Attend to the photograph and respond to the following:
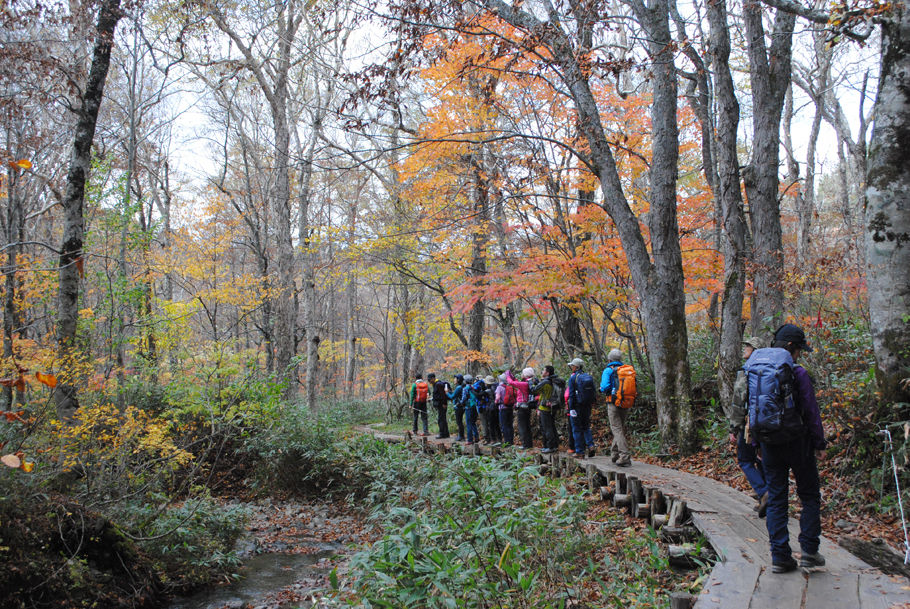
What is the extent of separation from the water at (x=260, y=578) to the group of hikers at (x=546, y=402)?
4.32m

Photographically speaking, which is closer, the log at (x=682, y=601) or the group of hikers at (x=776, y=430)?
the log at (x=682, y=601)

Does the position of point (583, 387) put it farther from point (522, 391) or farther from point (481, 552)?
point (481, 552)

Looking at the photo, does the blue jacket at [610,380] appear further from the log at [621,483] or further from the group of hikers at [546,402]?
the log at [621,483]

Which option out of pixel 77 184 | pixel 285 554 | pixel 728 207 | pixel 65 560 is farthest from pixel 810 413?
pixel 77 184

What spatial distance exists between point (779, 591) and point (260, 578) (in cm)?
656

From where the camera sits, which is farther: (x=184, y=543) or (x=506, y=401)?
(x=506, y=401)

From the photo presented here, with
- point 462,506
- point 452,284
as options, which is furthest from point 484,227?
point 462,506

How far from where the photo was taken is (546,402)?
10250 mm

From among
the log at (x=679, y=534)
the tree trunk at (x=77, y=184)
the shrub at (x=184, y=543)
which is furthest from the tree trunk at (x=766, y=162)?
the tree trunk at (x=77, y=184)

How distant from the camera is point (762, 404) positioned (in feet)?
13.8

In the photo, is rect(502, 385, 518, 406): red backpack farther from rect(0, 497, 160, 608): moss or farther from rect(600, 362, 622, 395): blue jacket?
rect(0, 497, 160, 608): moss

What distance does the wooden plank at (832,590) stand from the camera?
139 inches

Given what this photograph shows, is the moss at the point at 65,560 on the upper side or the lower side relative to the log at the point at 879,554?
lower

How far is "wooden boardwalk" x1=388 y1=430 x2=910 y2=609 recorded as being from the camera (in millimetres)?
3619
